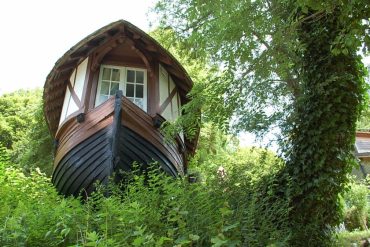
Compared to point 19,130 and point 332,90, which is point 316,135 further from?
point 19,130

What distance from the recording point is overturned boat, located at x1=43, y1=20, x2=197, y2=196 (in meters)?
7.11

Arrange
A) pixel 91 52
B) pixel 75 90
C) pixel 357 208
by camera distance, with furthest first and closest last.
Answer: pixel 357 208
pixel 75 90
pixel 91 52

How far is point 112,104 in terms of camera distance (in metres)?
7.24

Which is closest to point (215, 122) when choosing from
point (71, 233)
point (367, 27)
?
point (367, 27)

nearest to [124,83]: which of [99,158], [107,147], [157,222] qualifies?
[107,147]

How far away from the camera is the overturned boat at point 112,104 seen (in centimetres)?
711

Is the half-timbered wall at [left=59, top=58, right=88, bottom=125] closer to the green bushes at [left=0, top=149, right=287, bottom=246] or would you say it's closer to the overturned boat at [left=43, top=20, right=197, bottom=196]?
the overturned boat at [left=43, top=20, right=197, bottom=196]

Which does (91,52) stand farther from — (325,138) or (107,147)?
(325,138)

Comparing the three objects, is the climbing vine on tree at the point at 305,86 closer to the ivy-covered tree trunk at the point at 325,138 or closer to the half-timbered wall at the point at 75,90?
the ivy-covered tree trunk at the point at 325,138

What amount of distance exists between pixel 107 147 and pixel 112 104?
33.8 inches

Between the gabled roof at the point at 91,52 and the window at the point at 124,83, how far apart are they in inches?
21.6

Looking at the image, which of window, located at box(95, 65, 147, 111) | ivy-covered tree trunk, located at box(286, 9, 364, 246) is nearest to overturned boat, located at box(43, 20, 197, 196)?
window, located at box(95, 65, 147, 111)

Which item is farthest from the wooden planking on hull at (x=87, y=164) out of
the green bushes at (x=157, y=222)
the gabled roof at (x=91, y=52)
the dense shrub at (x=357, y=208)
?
the dense shrub at (x=357, y=208)

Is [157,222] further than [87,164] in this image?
No
